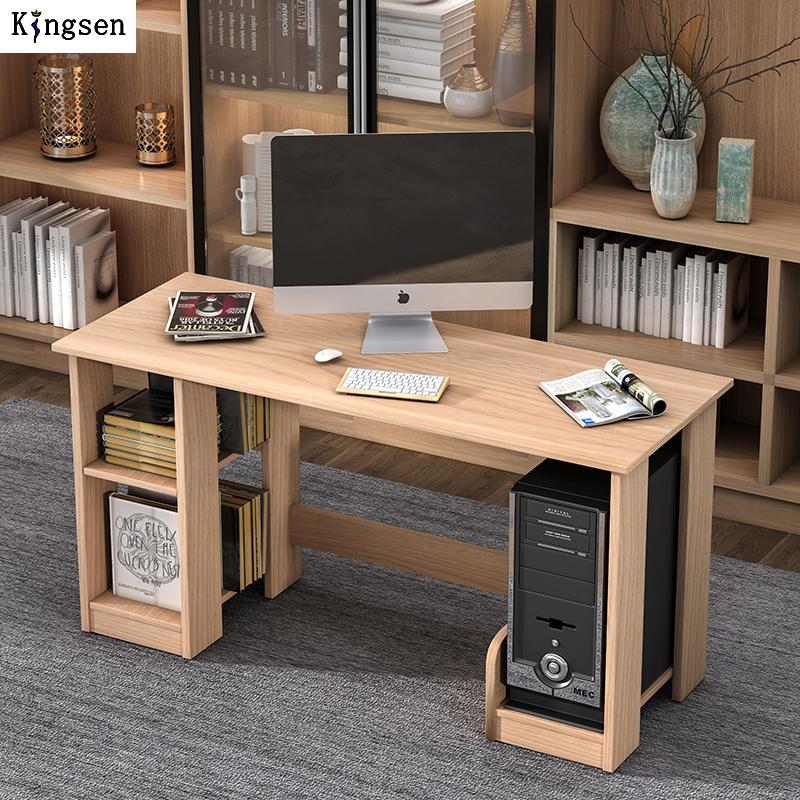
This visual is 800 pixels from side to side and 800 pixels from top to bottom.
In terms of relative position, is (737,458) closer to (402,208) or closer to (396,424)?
(396,424)

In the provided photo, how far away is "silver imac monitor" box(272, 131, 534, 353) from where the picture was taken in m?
3.48

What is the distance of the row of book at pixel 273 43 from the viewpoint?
14.9ft

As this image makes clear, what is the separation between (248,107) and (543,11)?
3.37 feet

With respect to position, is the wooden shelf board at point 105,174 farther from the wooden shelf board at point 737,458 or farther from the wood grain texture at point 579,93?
the wooden shelf board at point 737,458

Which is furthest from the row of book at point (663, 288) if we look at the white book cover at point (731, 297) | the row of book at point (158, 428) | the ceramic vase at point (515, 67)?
the row of book at point (158, 428)

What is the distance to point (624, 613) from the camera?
3.23m

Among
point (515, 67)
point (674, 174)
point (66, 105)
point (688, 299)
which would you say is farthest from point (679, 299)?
point (66, 105)

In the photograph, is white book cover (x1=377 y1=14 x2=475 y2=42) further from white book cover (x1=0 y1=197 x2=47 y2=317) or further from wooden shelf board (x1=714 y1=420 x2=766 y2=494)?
white book cover (x1=0 y1=197 x2=47 y2=317)

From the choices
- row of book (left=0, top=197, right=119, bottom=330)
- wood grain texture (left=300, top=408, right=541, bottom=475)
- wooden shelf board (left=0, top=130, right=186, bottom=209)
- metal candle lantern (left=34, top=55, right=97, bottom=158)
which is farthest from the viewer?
row of book (left=0, top=197, right=119, bottom=330)

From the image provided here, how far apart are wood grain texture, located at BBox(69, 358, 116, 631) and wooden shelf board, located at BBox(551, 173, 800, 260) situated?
56.1 inches

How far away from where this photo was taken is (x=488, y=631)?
12.8ft

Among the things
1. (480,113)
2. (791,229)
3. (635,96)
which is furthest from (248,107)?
(791,229)

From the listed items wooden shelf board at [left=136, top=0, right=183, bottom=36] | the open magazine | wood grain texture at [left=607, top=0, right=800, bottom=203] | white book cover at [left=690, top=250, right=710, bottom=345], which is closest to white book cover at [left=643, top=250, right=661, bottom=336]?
white book cover at [left=690, top=250, right=710, bottom=345]

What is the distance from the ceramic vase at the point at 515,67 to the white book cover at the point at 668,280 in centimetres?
53
